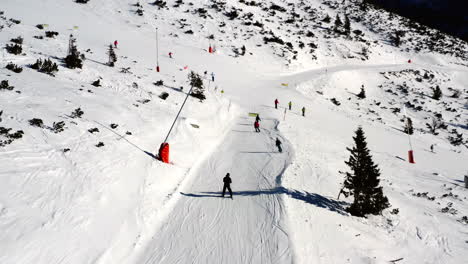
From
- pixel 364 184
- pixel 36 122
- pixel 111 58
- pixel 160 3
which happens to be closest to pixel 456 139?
pixel 364 184

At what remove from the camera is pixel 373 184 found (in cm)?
1110

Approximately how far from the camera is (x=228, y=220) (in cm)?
1030

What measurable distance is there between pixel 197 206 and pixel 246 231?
2.66 metres

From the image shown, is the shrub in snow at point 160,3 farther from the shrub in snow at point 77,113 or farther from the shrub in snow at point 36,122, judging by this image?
the shrub in snow at point 36,122

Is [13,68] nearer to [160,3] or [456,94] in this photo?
[160,3]

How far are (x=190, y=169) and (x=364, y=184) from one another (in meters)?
8.99

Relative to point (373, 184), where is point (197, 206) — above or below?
below

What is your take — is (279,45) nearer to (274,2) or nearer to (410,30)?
(274,2)

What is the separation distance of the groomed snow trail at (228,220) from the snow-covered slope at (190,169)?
0.19 ft

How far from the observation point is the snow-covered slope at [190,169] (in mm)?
8781

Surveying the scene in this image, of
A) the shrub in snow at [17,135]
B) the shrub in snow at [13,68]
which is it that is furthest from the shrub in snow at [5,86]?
the shrub in snow at [17,135]

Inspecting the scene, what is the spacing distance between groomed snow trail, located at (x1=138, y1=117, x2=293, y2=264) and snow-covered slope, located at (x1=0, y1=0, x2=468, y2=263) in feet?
0.19

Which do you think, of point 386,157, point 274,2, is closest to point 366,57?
point 274,2

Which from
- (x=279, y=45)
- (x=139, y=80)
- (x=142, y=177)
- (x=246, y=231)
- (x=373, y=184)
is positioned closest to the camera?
(x=246, y=231)
